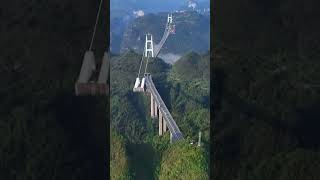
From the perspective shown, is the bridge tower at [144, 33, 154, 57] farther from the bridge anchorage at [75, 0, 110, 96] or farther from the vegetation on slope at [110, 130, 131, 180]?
the vegetation on slope at [110, 130, 131, 180]

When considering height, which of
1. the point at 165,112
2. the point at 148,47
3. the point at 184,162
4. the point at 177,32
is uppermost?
the point at 177,32

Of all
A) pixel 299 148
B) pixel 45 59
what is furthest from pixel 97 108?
pixel 299 148

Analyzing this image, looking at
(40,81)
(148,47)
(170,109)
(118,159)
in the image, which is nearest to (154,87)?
(170,109)

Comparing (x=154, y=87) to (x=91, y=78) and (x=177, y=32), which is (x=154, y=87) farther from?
(x=91, y=78)

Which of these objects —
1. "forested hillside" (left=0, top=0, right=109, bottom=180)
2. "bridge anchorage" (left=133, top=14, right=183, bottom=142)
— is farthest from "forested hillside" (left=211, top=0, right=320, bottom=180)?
"forested hillside" (left=0, top=0, right=109, bottom=180)

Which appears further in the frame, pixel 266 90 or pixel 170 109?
pixel 170 109

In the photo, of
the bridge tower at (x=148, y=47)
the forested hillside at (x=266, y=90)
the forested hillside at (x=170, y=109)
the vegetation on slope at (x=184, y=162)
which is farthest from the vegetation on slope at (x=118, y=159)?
the forested hillside at (x=266, y=90)

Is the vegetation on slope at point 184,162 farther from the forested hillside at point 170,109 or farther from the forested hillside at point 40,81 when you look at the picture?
the forested hillside at point 40,81
